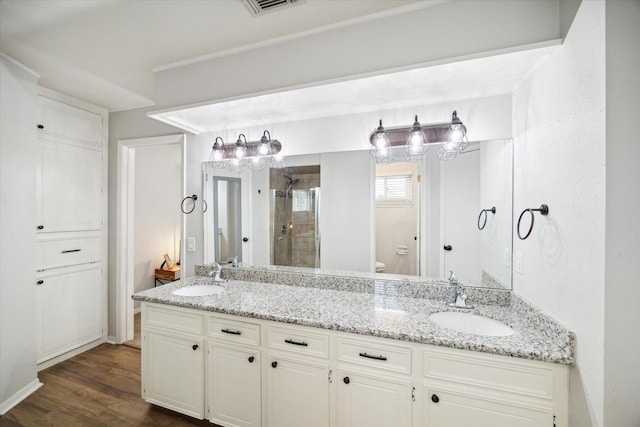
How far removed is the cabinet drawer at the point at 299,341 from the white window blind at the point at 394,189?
1.03 metres

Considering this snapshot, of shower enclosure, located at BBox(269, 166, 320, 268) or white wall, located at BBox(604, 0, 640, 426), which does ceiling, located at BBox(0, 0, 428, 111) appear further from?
shower enclosure, located at BBox(269, 166, 320, 268)

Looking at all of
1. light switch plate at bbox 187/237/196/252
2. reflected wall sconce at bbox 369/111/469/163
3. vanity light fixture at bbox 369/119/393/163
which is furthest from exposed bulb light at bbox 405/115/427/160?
light switch plate at bbox 187/237/196/252

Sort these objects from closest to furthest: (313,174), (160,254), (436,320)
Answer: (436,320)
(313,174)
(160,254)

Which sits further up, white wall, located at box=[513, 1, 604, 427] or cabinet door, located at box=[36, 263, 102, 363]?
white wall, located at box=[513, 1, 604, 427]

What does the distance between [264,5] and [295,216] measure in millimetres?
1386

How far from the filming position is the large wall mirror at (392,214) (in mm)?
1804

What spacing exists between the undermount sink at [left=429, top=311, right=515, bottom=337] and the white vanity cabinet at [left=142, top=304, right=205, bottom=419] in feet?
4.85

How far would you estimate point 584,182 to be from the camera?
110 cm

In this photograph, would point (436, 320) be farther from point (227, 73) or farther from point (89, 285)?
point (89, 285)

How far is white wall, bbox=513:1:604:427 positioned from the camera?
1027 millimetres

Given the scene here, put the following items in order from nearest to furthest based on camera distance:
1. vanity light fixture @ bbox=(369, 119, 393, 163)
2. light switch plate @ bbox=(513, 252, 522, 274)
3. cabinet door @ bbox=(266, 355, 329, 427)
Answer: cabinet door @ bbox=(266, 355, 329, 427) < light switch plate @ bbox=(513, 252, 522, 274) < vanity light fixture @ bbox=(369, 119, 393, 163)

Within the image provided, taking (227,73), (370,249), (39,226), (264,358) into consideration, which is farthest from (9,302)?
(370,249)

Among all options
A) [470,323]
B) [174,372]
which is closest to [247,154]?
[174,372]

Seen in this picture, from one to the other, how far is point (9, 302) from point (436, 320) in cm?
298
